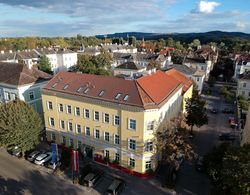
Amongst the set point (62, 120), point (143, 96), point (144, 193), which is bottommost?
point (144, 193)

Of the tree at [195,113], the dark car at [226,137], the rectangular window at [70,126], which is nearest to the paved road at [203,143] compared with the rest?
the dark car at [226,137]

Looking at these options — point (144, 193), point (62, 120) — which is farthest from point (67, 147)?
point (144, 193)

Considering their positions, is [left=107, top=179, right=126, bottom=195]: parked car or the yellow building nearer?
[left=107, top=179, right=126, bottom=195]: parked car

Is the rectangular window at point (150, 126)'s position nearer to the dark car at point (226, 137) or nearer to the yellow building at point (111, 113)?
the yellow building at point (111, 113)

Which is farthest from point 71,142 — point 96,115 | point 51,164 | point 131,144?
point 131,144

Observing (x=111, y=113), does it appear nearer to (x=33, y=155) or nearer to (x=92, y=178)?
(x=92, y=178)

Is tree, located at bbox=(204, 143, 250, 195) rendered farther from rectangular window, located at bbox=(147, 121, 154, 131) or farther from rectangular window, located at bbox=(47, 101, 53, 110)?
rectangular window, located at bbox=(47, 101, 53, 110)

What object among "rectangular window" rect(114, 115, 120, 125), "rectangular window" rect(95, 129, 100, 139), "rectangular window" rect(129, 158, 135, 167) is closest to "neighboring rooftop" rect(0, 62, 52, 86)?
"rectangular window" rect(95, 129, 100, 139)

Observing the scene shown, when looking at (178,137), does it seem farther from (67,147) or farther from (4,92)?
(4,92)
